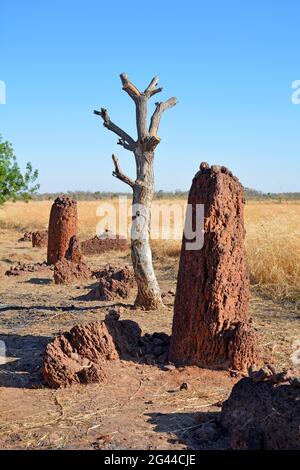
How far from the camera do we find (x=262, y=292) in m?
9.23

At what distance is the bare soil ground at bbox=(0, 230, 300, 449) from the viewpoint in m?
3.84

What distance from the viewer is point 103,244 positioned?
15.4m

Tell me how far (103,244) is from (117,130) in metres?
7.37

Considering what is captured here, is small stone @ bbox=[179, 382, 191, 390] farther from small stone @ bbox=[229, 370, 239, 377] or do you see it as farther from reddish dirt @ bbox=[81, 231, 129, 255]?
reddish dirt @ bbox=[81, 231, 129, 255]

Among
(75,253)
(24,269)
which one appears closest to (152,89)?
(75,253)

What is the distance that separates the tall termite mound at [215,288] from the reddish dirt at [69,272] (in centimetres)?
538

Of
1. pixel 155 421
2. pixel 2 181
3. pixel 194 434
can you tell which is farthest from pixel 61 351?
pixel 2 181

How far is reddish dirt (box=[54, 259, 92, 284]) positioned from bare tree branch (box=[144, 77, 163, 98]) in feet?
Result: 12.4

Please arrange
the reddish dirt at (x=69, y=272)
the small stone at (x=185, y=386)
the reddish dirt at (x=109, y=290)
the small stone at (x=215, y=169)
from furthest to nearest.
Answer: the reddish dirt at (x=69, y=272), the reddish dirt at (x=109, y=290), the small stone at (x=215, y=169), the small stone at (x=185, y=386)

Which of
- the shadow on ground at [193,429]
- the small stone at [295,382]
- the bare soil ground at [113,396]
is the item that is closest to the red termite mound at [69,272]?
the bare soil ground at [113,396]

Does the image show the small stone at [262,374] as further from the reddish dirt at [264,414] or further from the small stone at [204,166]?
the small stone at [204,166]

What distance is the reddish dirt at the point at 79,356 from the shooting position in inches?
192

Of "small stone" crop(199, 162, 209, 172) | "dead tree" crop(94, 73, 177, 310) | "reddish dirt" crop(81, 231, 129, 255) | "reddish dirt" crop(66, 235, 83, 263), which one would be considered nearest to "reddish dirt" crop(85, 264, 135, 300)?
"dead tree" crop(94, 73, 177, 310)
